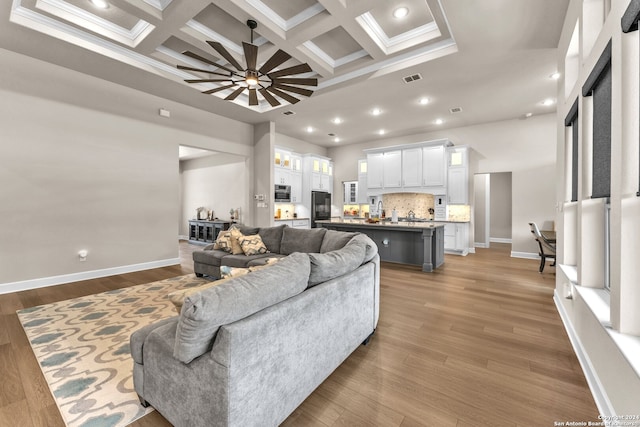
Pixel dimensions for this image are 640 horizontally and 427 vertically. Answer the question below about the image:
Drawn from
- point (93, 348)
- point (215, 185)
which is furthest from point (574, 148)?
point (215, 185)

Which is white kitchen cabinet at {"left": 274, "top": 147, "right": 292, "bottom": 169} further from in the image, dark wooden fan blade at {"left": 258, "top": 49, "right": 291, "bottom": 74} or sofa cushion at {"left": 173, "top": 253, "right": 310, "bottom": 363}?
sofa cushion at {"left": 173, "top": 253, "right": 310, "bottom": 363}

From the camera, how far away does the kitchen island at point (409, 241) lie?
16.6 ft

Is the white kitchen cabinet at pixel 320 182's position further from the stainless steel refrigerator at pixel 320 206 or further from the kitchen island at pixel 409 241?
the kitchen island at pixel 409 241

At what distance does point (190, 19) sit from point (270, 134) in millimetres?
3634

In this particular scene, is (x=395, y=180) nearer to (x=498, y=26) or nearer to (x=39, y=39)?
(x=498, y=26)

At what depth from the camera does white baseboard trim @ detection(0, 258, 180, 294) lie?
391 centimetres

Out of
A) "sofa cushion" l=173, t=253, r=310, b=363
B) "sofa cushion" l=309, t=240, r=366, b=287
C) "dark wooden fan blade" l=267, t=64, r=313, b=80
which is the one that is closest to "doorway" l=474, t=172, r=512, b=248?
"dark wooden fan blade" l=267, t=64, r=313, b=80

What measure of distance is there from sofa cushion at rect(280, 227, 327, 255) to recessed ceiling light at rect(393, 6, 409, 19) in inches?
119

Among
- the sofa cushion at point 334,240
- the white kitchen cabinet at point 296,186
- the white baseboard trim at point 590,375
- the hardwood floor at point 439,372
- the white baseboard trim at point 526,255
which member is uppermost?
the white kitchen cabinet at point 296,186

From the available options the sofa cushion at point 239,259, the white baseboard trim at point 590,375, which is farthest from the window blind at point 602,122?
the sofa cushion at point 239,259

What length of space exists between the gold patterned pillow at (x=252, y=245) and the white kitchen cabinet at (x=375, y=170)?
4854 millimetres

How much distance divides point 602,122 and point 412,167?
5880mm

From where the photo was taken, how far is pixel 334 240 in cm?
364

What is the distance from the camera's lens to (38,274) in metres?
4.11
